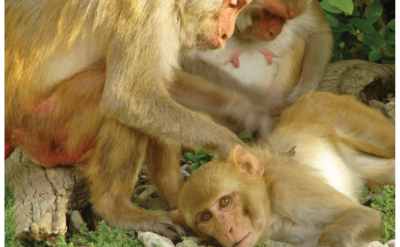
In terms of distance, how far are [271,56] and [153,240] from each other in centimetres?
Result: 298

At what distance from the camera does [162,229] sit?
427 centimetres

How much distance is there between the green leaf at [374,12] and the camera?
655 cm

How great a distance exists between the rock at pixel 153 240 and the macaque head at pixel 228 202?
0.68 ft

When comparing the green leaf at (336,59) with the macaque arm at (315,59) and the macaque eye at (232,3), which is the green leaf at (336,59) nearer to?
the macaque arm at (315,59)

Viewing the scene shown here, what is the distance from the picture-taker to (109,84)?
13.2 feet

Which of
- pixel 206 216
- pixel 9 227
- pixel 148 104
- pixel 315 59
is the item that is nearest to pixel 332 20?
pixel 315 59

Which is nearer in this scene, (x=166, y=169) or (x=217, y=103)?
(x=166, y=169)

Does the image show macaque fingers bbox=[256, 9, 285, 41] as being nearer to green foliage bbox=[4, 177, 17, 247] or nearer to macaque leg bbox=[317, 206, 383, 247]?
macaque leg bbox=[317, 206, 383, 247]

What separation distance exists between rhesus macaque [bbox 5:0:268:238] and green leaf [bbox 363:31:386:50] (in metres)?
2.81

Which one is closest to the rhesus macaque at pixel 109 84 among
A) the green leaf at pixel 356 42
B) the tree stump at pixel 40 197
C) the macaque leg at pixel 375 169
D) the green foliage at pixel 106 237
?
the green foliage at pixel 106 237

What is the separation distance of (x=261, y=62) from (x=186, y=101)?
1189mm

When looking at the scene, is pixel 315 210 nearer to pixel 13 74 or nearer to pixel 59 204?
pixel 59 204

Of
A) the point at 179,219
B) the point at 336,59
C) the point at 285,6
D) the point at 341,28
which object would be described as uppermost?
the point at 285,6

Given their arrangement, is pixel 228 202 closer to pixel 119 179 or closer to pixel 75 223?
pixel 119 179
